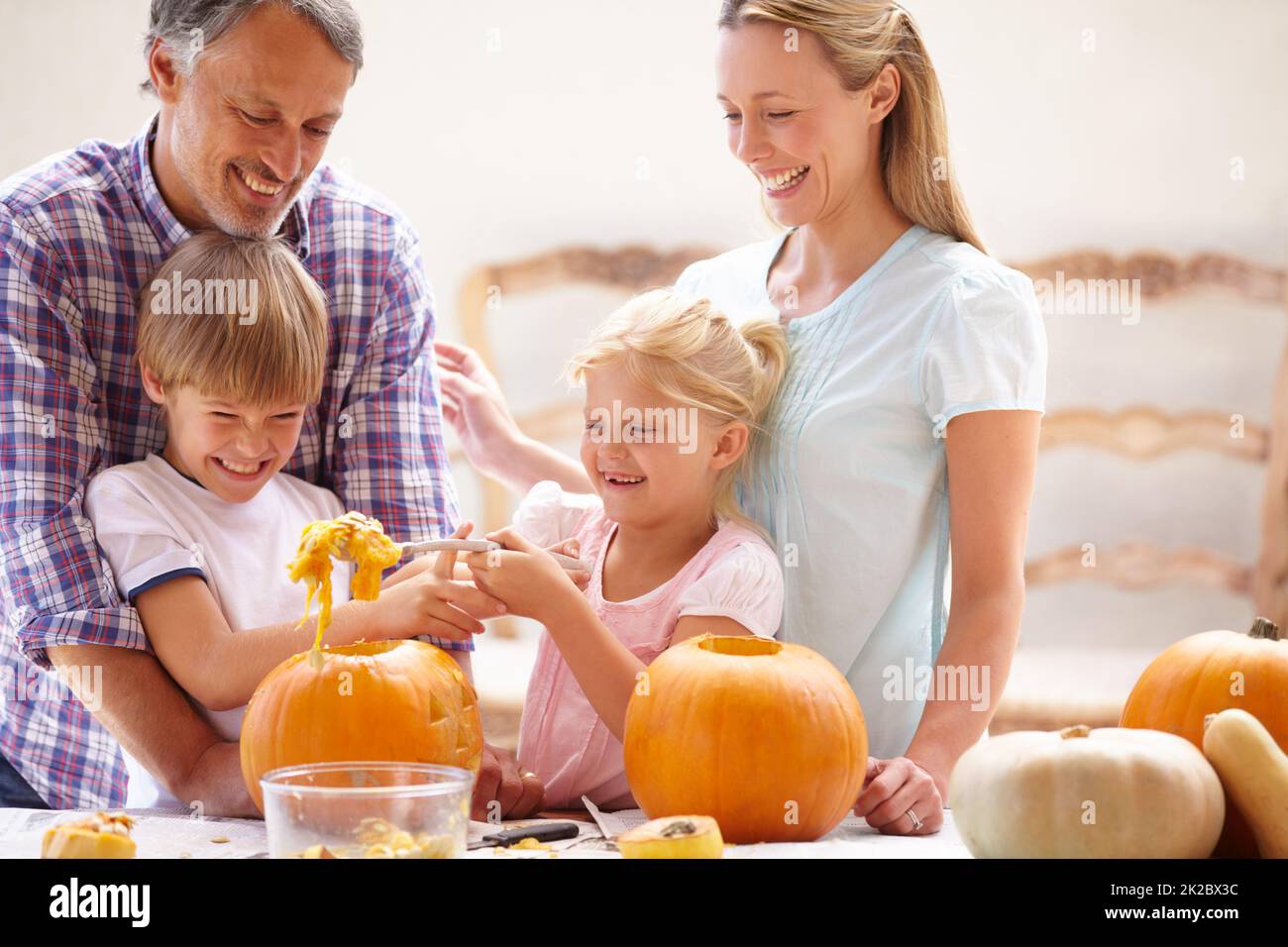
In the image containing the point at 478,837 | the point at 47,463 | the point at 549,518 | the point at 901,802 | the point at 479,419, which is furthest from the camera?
the point at 479,419

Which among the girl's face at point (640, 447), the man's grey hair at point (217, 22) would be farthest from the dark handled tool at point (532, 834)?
the man's grey hair at point (217, 22)

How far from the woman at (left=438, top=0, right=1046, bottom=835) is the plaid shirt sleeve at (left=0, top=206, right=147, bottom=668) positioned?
32.5 inches

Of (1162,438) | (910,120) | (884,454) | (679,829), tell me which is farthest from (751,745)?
(1162,438)

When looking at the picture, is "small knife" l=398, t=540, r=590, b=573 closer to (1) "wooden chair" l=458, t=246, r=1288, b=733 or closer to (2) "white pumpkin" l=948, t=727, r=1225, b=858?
(2) "white pumpkin" l=948, t=727, r=1225, b=858

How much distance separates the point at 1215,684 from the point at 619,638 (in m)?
0.68

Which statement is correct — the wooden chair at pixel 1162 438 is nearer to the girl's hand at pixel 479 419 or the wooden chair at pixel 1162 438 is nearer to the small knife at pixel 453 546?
the girl's hand at pixel 479 419

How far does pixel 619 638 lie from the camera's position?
1.61 m

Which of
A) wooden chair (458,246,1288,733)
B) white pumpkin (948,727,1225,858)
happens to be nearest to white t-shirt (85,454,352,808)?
white pumpkin (948,727,1225,858)

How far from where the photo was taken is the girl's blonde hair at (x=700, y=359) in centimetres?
160

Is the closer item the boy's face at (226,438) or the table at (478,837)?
the table at (478,837)

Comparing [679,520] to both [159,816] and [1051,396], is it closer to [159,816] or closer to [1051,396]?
[159,816]

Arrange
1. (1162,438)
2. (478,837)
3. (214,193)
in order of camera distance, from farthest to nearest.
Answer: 1. (1162,438)
2. (214,193)
3. (478,837)

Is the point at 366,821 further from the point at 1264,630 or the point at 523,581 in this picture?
the point at 1264,630

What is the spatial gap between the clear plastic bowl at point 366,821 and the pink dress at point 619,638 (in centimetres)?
49
